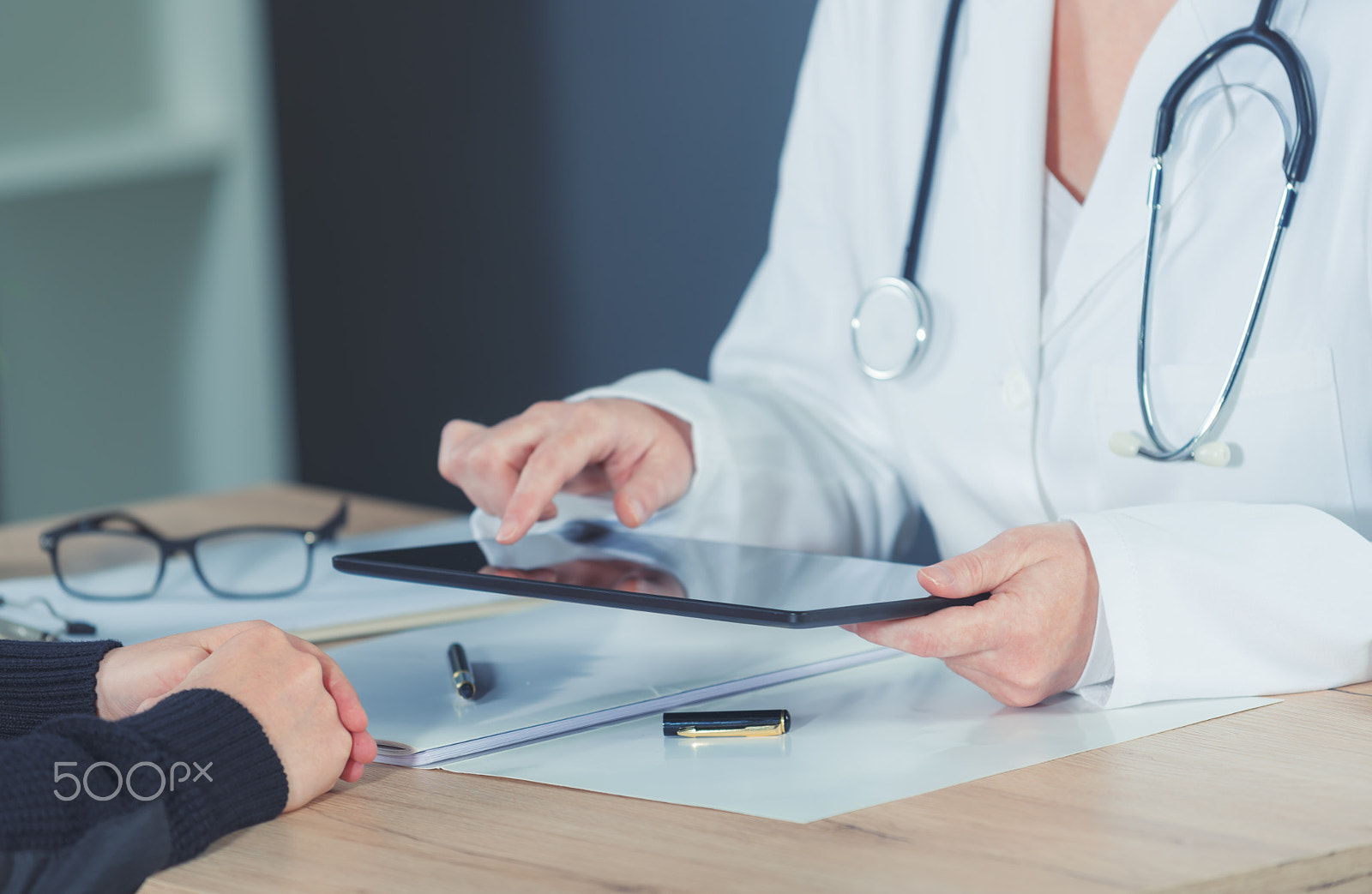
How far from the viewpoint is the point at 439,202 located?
2275 millimetres

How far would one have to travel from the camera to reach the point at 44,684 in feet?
2.21

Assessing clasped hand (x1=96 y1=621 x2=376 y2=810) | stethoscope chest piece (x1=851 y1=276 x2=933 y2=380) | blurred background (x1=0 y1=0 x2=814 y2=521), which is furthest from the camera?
blurred background (x1=0 y1=0 x2=814 y2=521)

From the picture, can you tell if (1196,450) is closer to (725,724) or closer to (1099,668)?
(1099,668)

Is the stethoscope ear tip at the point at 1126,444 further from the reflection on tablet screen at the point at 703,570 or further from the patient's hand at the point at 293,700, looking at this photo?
the patient's hand at the point at 293,700

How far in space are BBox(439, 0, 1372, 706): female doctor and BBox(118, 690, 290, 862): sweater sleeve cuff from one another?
→ 1.02 feet

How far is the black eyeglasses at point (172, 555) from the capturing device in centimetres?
105

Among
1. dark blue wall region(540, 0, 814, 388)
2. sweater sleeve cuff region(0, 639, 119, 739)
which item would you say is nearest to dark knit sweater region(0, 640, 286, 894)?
sweater sleeve cuff region(0, 639, 119, 739)

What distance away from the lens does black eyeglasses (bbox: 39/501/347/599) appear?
1.05 m

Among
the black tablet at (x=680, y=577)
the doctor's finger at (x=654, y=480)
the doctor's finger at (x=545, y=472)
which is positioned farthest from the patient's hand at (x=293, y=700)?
the doctor's finger at (x=654, y=480)

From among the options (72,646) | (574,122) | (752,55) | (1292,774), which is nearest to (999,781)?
(1292,774)

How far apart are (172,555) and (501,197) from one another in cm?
123

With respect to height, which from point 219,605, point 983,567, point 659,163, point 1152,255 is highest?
point 659,163

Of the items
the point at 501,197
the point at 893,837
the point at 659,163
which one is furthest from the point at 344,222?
the point at 893,837

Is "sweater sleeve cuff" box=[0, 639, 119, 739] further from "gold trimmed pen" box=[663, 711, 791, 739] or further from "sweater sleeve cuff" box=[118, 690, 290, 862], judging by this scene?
"gold trimmed pen" box=[663, 711, 791, 739]
